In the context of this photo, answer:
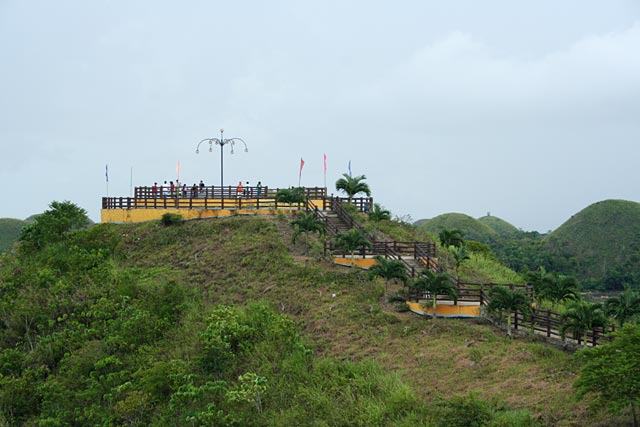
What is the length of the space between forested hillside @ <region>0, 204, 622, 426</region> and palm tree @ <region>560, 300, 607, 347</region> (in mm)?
867

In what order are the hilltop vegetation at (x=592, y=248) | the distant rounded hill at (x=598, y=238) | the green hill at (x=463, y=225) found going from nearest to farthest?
the hilltop vegetation at (x=592, y=248)
the distant rounded hill at (x=598, y=238)
the green hill at (x=463, y=225)

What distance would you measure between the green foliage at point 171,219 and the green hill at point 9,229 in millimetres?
56513

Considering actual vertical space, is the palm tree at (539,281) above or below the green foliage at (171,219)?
below

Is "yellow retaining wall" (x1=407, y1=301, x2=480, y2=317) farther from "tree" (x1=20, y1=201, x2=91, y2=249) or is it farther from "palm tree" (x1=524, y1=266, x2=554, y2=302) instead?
"tree" (x1=20, y1=201, x2=91, y2=249)

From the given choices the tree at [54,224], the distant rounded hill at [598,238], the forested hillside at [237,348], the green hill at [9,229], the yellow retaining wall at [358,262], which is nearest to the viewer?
the forested hillside at [237,348]

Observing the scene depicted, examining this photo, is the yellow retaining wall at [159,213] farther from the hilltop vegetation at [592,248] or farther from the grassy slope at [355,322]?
the hilltop vegetation at [592,248]

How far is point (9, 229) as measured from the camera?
89.3 m

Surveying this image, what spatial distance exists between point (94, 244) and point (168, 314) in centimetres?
992

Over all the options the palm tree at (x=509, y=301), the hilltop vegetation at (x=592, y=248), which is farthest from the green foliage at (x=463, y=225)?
the palm tree at (x=509, y=301)

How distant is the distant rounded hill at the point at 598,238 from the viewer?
72.4 m

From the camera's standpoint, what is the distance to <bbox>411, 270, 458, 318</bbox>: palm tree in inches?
853

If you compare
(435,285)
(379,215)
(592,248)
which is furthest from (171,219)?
(592,248)

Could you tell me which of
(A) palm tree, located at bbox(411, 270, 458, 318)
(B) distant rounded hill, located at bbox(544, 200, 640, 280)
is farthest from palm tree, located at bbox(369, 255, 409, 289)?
(B) distant rounded hill, located at bbox(544, 200, 640, 280)

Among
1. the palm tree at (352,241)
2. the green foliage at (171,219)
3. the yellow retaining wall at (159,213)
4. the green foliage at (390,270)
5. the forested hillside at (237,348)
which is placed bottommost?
the forested hillside at (237,348)
